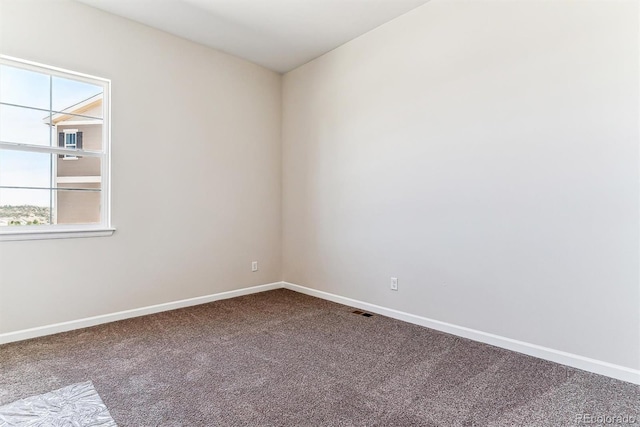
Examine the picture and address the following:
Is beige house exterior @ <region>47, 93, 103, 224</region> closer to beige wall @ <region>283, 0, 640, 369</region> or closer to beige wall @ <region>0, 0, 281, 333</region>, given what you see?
beige wall @ <region>0, 0, 281, 333</region>

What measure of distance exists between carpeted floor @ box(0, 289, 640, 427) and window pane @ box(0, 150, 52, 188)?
127 cm

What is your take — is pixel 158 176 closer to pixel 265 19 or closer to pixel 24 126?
pixel 24 126

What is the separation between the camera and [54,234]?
2.80 meters

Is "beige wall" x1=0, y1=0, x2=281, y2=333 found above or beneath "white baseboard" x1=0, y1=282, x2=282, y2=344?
above

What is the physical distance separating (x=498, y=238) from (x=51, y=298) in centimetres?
364

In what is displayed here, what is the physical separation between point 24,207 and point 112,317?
1181 millimetres

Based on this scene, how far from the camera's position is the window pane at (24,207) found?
2650 millimetres

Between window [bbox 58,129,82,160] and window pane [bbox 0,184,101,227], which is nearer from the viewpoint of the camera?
window pane [bbox 0,184,101,227]

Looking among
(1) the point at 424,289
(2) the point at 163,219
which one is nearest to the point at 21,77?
(2) the point at 163,219

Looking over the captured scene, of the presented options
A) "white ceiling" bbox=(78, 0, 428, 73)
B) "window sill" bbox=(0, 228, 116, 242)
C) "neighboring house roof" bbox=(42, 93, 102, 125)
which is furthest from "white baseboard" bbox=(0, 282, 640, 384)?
"white ceiling" bbox=(78, 0, 428, 73)

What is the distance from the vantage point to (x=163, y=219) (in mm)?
3461

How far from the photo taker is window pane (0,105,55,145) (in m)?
2.67

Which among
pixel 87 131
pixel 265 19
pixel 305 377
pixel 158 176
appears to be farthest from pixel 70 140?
pixel 305 377

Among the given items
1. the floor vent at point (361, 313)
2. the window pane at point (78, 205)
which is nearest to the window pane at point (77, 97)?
the window pane at point (78, 205)
